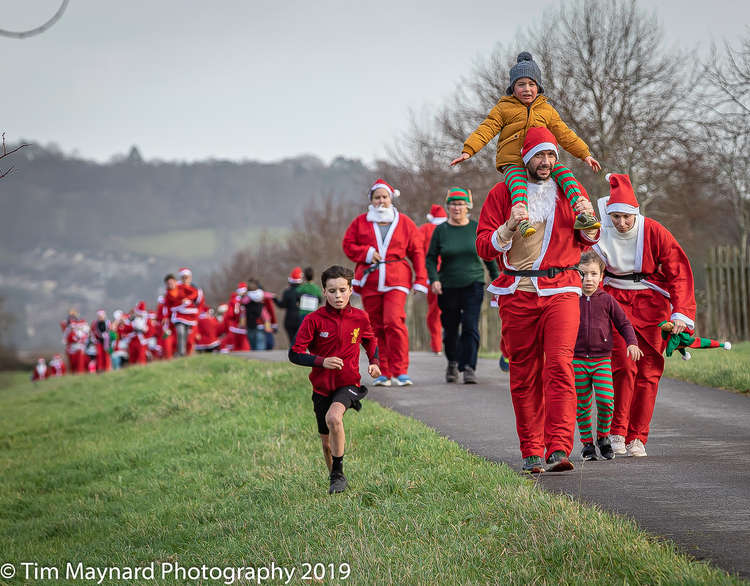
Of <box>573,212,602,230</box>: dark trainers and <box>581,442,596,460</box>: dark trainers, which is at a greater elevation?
<box>573,212,602,230</box>: dark trainers

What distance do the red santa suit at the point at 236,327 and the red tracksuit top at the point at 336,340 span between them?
21.1 m

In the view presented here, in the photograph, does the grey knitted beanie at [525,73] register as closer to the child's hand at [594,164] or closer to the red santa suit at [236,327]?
the child's hand at [594,164]

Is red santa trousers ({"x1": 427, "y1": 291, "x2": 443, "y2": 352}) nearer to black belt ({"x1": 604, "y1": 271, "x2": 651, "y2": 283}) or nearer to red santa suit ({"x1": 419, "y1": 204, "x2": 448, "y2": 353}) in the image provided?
red santa suit ({"x1": 419, "y1": 204, "x2": 448, "y2": 353})

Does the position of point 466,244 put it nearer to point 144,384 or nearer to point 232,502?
point 232,502

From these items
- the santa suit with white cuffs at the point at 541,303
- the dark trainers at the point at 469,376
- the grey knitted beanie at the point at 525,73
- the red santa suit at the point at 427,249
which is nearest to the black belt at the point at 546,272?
the santa suit with white cuffs at the point at 541,303

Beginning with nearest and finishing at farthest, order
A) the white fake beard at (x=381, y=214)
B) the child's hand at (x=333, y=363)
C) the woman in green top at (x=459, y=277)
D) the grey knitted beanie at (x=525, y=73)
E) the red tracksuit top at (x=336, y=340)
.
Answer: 1. the child's hand at (x=333, y=363)
2. the red tracksuit top at (x=336, y=340)
3. the grey knitted beanie at (x=525, y=73)
4. the white fake beard at (x=381, y=214)
5. the woman in green top at (x=459, y=277)

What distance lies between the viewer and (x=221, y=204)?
196 metres

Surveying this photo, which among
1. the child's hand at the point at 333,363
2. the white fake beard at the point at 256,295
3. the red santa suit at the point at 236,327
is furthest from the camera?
the red santa suit at the point at 236,327

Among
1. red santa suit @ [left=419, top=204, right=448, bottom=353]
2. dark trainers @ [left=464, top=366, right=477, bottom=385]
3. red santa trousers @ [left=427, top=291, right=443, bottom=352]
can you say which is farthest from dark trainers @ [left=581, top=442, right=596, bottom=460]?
red santa trousers @ [left=427, top=291, right=443, bottom=352]

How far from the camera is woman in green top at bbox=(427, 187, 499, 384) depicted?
13.4 metres

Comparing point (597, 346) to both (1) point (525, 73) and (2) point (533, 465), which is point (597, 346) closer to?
(2) point (533, 465)

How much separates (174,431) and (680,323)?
292 inches

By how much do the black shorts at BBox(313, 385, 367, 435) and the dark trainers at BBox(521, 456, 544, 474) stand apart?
1.21m

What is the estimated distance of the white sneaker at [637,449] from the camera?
27.7 feet
